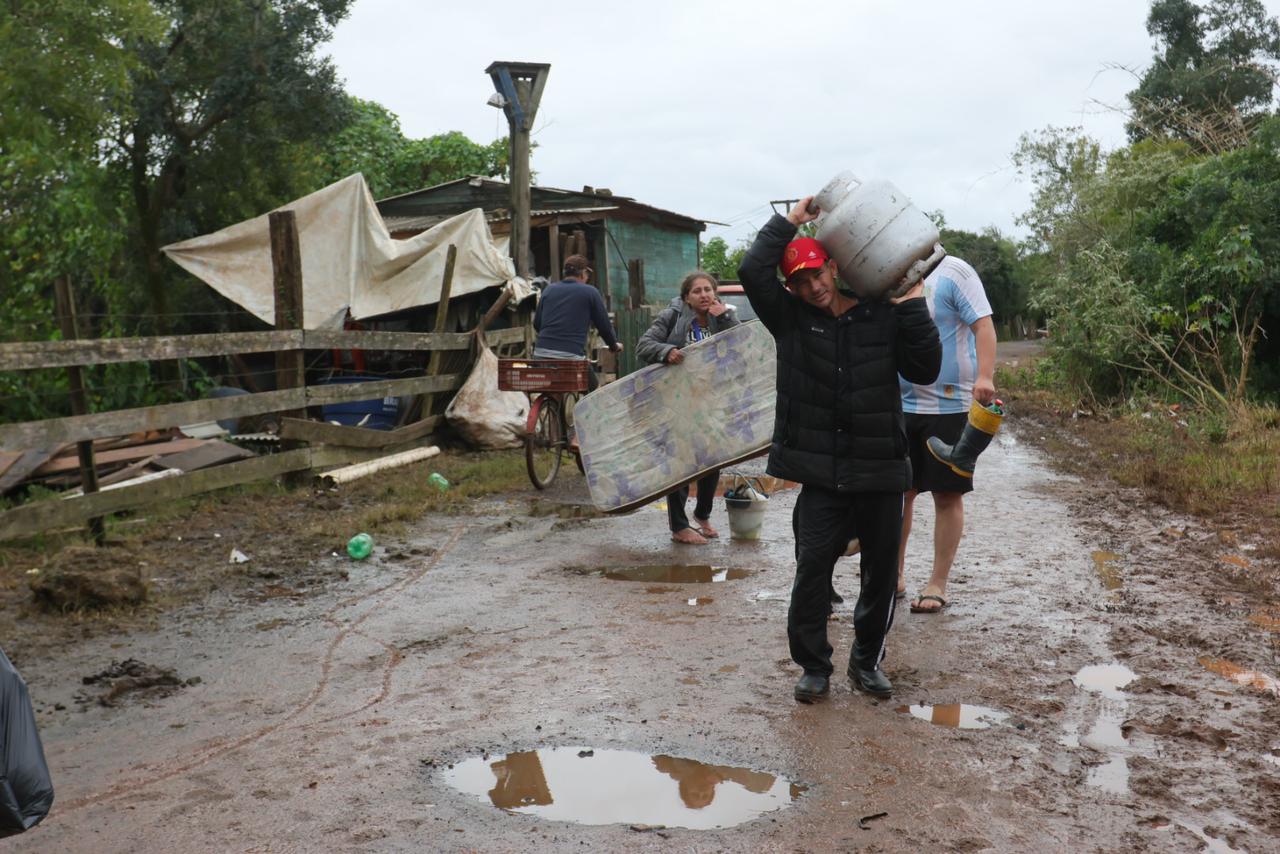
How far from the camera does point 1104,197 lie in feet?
59.1

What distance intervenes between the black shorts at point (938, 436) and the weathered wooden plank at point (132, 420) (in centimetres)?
514

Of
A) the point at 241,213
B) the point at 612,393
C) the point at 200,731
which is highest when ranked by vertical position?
the point at 241,213

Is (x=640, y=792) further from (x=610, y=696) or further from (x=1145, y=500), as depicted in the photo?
(x=1145, y=500)

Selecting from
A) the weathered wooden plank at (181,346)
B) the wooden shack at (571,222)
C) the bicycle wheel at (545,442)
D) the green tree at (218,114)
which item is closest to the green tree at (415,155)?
the wooden shack at (571,222)

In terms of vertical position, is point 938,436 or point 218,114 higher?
point 218,114

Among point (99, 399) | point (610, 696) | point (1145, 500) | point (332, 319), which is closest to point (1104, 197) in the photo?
point (1145, 500)

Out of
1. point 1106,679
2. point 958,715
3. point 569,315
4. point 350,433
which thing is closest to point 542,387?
point 569,315

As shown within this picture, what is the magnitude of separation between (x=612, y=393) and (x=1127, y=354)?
34.3ft

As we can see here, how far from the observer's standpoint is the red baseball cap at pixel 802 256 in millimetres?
4535

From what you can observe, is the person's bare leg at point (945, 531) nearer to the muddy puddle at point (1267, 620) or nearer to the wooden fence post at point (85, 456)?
the muddy puddle at point (1267, 620)

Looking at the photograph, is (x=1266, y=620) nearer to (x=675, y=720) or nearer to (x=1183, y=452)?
(x=675, y=720)

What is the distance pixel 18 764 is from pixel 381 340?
31.2 feet

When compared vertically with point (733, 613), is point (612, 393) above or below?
above

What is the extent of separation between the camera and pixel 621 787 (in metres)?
3.81
